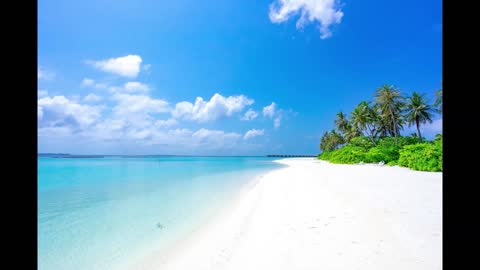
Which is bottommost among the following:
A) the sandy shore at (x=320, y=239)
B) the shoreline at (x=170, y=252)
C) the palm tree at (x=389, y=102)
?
the shoreline at (x=170, y=252)

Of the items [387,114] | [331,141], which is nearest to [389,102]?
[387,114]

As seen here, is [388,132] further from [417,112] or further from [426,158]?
[426,158]

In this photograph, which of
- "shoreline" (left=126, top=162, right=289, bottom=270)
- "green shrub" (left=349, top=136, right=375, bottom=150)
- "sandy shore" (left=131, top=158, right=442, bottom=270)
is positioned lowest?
"shoreline" (left=126, top=162, right=289, bottom=270)

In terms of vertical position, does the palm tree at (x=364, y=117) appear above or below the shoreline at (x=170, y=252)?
above

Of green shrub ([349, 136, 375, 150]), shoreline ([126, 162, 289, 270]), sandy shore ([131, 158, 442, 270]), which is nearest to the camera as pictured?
sandy shore ([131, 158, 442, 270])

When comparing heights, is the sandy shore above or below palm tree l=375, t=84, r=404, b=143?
below

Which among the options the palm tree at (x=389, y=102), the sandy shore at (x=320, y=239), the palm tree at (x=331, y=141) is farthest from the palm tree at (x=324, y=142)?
the sandy shore at (x=320, y=239)

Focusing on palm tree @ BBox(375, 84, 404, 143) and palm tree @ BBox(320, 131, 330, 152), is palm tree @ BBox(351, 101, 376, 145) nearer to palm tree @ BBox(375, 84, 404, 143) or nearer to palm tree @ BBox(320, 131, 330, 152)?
palm tree @ BBox(375, 84, 404, 143)

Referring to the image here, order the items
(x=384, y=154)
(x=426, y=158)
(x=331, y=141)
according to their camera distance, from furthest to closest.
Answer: (x=331, y=141) < (x=384, y=154) < (x=426, y=158)

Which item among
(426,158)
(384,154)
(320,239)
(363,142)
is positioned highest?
(363,142)

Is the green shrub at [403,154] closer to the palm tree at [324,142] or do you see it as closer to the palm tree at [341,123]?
the palm tree at [341,123]

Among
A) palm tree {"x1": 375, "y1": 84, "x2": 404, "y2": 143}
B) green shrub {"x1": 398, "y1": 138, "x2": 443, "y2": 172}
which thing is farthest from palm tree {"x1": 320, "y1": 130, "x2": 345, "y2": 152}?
green shrub {"x1": 398, "y1": 138, "x2": 443, "y2": 172}
